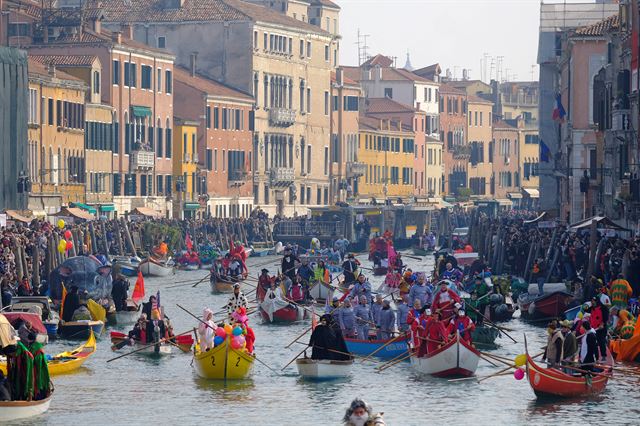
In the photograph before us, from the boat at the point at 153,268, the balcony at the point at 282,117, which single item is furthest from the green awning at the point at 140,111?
the boat at the point at 153,268

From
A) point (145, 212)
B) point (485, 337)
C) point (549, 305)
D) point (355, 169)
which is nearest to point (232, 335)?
point (485, 337)

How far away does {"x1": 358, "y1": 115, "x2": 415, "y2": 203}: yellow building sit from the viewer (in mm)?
147125

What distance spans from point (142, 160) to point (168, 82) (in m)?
7.88

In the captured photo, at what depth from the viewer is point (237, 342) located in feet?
142

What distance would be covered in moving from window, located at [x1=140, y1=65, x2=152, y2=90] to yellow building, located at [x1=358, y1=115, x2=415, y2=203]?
40.0 metres

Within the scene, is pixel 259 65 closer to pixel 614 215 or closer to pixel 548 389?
pixel 614 215

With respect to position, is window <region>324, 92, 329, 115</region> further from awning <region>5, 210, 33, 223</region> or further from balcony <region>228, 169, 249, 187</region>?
awning <region>5, 210, 33, 223</region>

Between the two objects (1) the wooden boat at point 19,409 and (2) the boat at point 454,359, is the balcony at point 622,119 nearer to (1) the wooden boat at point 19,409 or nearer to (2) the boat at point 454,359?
(2) the boat at point 454,359

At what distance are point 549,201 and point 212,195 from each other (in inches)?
784

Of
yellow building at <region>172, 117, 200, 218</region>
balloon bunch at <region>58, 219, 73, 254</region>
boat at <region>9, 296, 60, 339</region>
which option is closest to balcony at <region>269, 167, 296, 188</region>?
yellow building at <region>172, 117, 200, 218</region>

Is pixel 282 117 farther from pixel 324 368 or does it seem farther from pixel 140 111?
pixel 324 368

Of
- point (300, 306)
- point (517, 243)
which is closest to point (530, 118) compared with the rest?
point (517, 243)

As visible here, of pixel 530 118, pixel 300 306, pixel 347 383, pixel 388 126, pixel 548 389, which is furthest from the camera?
pixel 530 118

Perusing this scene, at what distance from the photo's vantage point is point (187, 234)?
96.6 meters
